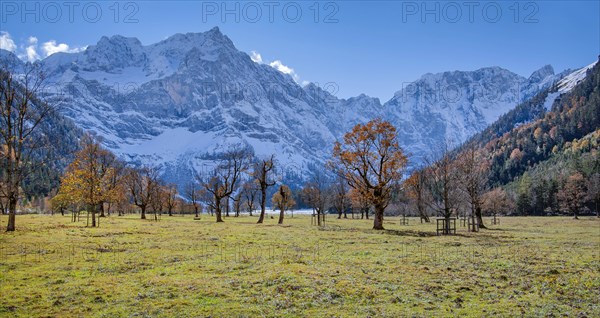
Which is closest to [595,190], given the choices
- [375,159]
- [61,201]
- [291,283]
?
[375,159]

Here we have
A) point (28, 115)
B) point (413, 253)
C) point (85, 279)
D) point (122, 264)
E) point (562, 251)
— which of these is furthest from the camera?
point (28, 115)

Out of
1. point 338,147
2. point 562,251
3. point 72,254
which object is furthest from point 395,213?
point 72,254

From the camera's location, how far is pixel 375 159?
46.2m

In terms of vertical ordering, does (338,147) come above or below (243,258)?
above

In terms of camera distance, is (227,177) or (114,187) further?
(227,177)

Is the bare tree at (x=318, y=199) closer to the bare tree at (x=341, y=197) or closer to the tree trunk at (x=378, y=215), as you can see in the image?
the bare tree at (x=341, y=197)

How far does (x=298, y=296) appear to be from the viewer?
41.2 feet

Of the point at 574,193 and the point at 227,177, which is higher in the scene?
the point at 227,177

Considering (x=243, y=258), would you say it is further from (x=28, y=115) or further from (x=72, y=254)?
(x=28, y=115)

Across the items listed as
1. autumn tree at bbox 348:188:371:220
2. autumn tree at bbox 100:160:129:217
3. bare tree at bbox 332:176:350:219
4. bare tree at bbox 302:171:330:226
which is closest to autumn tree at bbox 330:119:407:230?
autumn tree at bbox 348:188:371:220

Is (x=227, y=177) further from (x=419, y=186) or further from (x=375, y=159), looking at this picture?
(x=419, y=186)

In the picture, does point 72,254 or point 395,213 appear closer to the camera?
point 72,254

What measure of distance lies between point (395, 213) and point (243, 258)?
507 feet

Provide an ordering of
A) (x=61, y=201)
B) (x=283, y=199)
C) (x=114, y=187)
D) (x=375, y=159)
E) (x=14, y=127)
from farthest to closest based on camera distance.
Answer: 1. (x=114, y=187)
2. (x=283, y=199)
3. (x=61, y=201)
4. (x=375, y=159)
5. (x=14, y=127)
